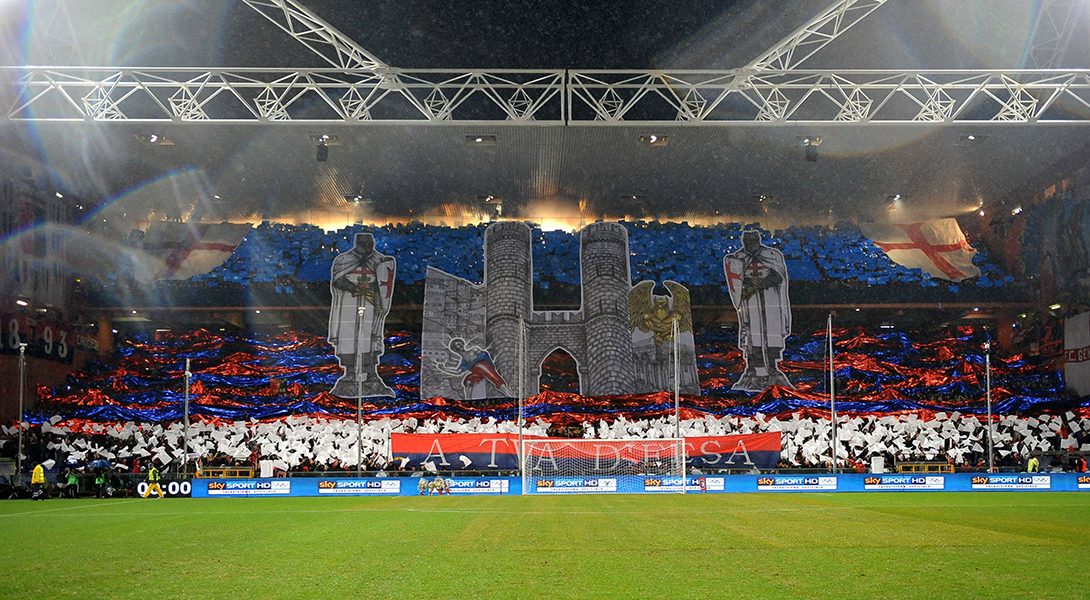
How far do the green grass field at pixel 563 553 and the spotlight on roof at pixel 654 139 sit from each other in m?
18.7

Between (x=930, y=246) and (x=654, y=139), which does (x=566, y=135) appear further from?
(x=930, y=246)

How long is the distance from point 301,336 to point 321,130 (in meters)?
11.1

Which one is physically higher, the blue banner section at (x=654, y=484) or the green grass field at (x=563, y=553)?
the green grass field at (x=563, y=553)

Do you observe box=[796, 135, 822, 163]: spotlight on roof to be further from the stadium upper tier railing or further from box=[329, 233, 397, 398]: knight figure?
box=[329, 233, 397, 398]: knight figure

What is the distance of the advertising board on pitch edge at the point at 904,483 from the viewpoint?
29.9 m

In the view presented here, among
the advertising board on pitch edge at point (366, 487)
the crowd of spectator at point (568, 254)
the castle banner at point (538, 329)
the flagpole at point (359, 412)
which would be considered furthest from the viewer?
the crowd of spectator at point (568, 254)

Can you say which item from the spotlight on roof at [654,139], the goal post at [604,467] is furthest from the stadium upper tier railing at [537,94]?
the goal post at [604,467]

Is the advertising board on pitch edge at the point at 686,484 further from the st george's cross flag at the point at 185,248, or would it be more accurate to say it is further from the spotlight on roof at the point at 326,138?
the st george's cross flag at the point at 185,248

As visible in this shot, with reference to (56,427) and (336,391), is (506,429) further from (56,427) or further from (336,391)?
(56,427)

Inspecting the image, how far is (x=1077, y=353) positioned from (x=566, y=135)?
23.4m

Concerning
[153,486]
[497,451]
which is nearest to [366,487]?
[497,451]

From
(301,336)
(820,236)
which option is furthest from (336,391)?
(820,236)

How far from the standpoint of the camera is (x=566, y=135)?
120 feet

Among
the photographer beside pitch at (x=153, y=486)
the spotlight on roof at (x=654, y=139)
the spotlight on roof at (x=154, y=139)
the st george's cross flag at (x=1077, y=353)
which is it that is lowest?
the photographer beside pitch at (x=153, y=486)
